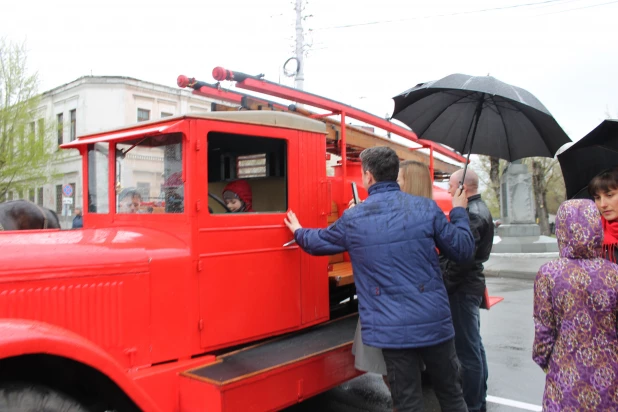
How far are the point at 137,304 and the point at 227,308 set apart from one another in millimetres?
589

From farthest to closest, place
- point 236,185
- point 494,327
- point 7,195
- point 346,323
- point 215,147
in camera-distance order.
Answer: point 7,195 → point 494,327 → point 346,323 → point 236,185 → point 215,147

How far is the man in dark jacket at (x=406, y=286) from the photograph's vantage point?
2.67 m

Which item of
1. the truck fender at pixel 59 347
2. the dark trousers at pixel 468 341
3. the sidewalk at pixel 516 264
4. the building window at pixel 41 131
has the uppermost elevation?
the building window at pixel 41 131

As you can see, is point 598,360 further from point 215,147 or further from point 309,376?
point 215,147

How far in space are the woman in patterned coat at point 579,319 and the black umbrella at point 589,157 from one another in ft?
2.65

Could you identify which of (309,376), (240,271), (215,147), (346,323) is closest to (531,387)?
(346,323)

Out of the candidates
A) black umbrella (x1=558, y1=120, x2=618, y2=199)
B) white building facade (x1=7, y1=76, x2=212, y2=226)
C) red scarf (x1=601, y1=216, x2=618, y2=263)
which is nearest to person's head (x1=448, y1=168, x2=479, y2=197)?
black umbrella (x1=558, y1=120, x2=618, y2=199)

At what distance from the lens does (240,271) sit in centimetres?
325

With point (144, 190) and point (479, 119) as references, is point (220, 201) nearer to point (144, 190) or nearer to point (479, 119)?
point (144, 190)

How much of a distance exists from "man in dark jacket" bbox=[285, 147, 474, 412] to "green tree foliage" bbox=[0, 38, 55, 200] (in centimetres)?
1769

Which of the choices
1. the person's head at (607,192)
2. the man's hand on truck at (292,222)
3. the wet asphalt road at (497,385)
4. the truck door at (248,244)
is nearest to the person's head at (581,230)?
Result: the person's head at (607,192)

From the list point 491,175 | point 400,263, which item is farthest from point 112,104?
point 400,263

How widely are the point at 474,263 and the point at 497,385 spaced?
5.93ft

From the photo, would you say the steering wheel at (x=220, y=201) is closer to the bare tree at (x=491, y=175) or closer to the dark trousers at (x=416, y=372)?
the dark trousers at (x=416, y=372)
